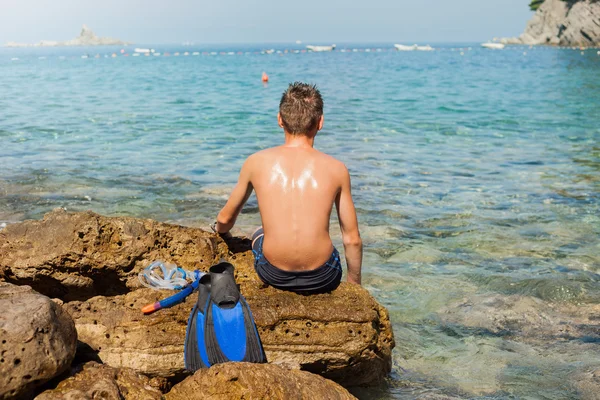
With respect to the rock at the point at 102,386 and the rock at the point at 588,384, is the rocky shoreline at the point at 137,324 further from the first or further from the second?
the rock at the point at 588,384

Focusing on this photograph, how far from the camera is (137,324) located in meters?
3.85

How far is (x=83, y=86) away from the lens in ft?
115

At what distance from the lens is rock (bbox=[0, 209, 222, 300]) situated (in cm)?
455

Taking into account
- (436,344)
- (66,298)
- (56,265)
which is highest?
(56,265)

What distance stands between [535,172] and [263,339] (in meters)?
9.43

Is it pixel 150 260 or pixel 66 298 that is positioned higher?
pixel 150 260

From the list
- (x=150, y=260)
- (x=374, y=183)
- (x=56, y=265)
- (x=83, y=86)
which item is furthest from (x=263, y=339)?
(x=83, y=86)

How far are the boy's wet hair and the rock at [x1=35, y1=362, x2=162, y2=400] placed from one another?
75.4 inches

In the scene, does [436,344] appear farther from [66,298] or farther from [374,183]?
[374,183]

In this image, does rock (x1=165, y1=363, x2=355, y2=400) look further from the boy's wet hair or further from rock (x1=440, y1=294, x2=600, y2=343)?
rock (x1=440, y1=294, x2=600, y2=343)

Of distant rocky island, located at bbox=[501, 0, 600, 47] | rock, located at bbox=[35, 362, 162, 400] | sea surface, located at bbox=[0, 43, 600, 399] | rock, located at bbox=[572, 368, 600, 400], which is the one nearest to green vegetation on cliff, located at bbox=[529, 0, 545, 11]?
distant rocky island, located at bbox=[501, 0, 600, 47]

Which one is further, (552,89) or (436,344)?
(552,89)

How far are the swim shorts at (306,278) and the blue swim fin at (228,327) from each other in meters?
0.43

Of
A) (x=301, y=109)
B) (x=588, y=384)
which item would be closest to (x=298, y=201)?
(x=301, y=109)
